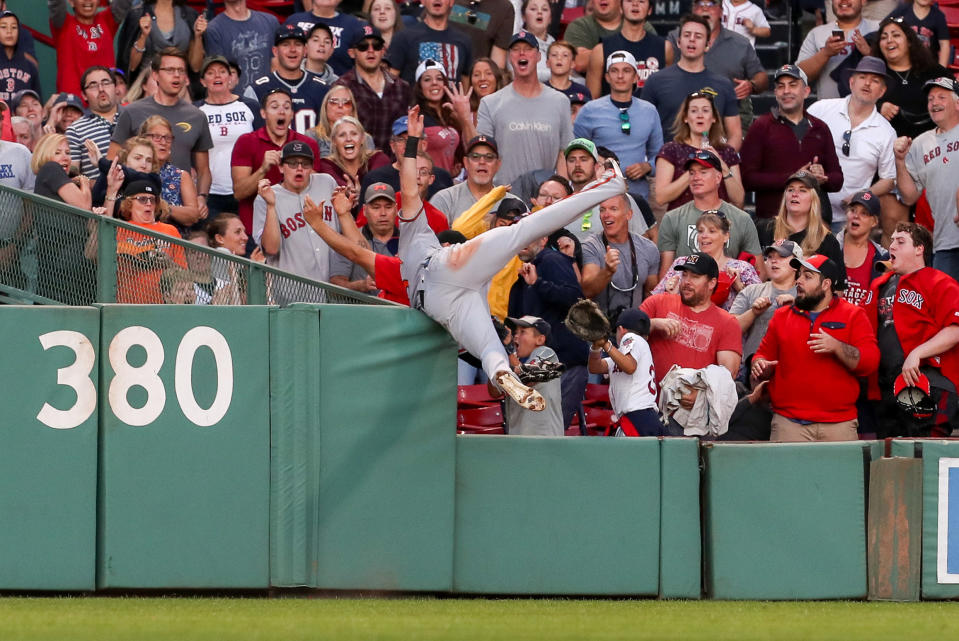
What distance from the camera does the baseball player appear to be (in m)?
8.42

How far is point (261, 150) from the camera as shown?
13023mm

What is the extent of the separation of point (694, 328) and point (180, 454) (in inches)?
154

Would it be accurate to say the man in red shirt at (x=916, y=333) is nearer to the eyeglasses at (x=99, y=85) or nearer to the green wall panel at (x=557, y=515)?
the green wall panel at (x=557, y=515)

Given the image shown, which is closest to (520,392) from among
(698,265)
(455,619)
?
(455,619)

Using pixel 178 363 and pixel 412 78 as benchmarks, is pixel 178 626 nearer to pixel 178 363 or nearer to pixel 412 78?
pixel 178 363

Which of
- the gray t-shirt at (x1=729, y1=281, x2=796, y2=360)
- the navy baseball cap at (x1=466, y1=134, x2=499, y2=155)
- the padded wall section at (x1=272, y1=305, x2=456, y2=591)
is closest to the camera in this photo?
the padded wall section at (x1=272, y1=305, x2=456, y2=591)

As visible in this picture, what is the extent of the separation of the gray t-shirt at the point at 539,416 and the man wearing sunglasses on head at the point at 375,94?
16.0 ft

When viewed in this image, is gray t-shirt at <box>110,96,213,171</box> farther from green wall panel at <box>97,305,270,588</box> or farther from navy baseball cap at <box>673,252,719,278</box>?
green wall panel at <box>97,305,270,588</box>

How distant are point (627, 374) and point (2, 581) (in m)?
3.99

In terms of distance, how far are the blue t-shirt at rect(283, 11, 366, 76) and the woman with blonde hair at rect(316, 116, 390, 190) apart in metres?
2.51

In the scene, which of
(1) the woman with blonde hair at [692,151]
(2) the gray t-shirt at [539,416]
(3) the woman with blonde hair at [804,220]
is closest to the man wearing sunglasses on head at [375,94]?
(1) the woman with blonde hair at [692,151]

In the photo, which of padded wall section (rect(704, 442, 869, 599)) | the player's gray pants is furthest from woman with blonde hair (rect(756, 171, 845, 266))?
the player's gray pants

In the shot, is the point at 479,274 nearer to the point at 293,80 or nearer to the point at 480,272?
the point at 480,272

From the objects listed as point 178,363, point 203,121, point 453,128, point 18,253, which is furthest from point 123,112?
point 178,363
